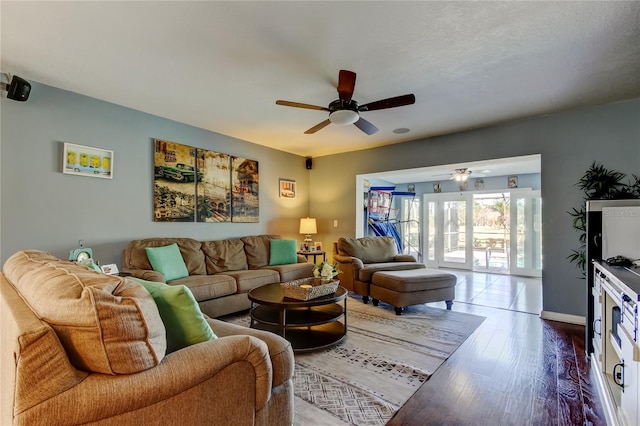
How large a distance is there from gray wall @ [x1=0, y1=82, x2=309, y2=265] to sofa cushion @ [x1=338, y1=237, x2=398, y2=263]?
2090 millimetres

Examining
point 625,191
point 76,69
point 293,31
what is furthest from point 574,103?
point 76,69

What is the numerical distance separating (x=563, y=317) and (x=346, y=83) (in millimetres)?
3745

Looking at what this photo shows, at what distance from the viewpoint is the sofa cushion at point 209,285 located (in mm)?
3320

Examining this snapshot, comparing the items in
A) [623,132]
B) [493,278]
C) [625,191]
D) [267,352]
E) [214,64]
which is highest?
[214,64]

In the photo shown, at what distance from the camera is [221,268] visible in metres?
4.13

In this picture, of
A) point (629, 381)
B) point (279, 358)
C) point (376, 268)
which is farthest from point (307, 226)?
point (629, 381)

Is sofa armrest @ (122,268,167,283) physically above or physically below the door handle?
above

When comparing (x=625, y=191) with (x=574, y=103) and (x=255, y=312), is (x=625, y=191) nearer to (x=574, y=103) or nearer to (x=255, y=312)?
(x=574, y=103)

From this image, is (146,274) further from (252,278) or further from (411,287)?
(411,287)

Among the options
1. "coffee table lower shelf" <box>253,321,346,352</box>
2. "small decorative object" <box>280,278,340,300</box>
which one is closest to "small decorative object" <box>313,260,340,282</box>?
"small decorative object" <box>280,278,340,300</box>

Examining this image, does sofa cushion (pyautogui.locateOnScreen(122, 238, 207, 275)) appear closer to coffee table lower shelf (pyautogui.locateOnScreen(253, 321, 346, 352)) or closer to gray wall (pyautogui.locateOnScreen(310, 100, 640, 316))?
coffee table lower shelf (pyautogui.locateOnScreen(253, 321, 346, 352))

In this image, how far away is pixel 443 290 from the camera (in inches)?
156

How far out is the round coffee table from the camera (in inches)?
A: 103

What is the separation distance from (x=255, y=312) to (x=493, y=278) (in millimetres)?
5311
